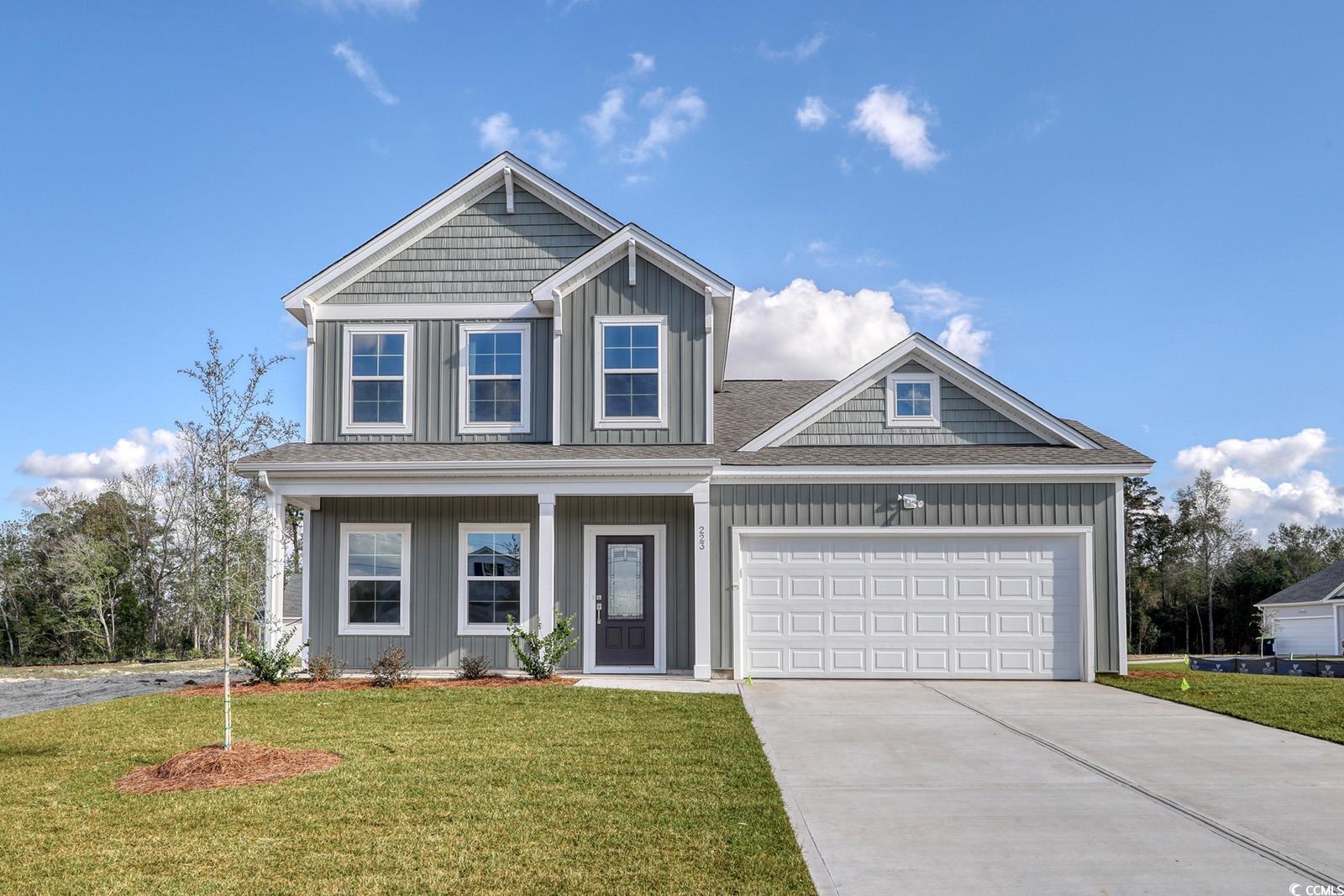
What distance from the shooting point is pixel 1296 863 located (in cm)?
554

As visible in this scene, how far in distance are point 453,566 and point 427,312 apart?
4209 millimetres

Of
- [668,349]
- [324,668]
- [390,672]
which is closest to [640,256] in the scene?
[668,349]

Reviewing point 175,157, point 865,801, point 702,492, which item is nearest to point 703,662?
point 702,492

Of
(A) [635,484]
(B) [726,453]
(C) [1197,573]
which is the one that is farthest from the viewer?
(C) [1197,573]

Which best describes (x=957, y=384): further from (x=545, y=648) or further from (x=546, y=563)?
(x=545, y=648)

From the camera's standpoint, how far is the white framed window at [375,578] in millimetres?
15281

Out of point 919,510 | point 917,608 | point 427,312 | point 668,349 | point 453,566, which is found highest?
point 427,312

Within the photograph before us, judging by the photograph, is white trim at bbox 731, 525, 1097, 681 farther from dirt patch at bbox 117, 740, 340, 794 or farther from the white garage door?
dirt patch at bbox 117, 740, 340, 794

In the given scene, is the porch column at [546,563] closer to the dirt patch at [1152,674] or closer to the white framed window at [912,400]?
the white framed window at [912,400]

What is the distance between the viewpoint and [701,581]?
1411 cm

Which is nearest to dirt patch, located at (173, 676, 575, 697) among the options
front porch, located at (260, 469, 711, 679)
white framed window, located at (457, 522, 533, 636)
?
front porch, located at (260, 469, 711, 679)

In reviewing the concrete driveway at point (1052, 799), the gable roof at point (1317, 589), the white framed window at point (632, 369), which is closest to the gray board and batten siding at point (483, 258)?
the white framed window at point (632, 369)

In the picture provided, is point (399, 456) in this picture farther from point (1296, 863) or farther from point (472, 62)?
point (1296, 863)

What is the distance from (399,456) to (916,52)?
10604mm
